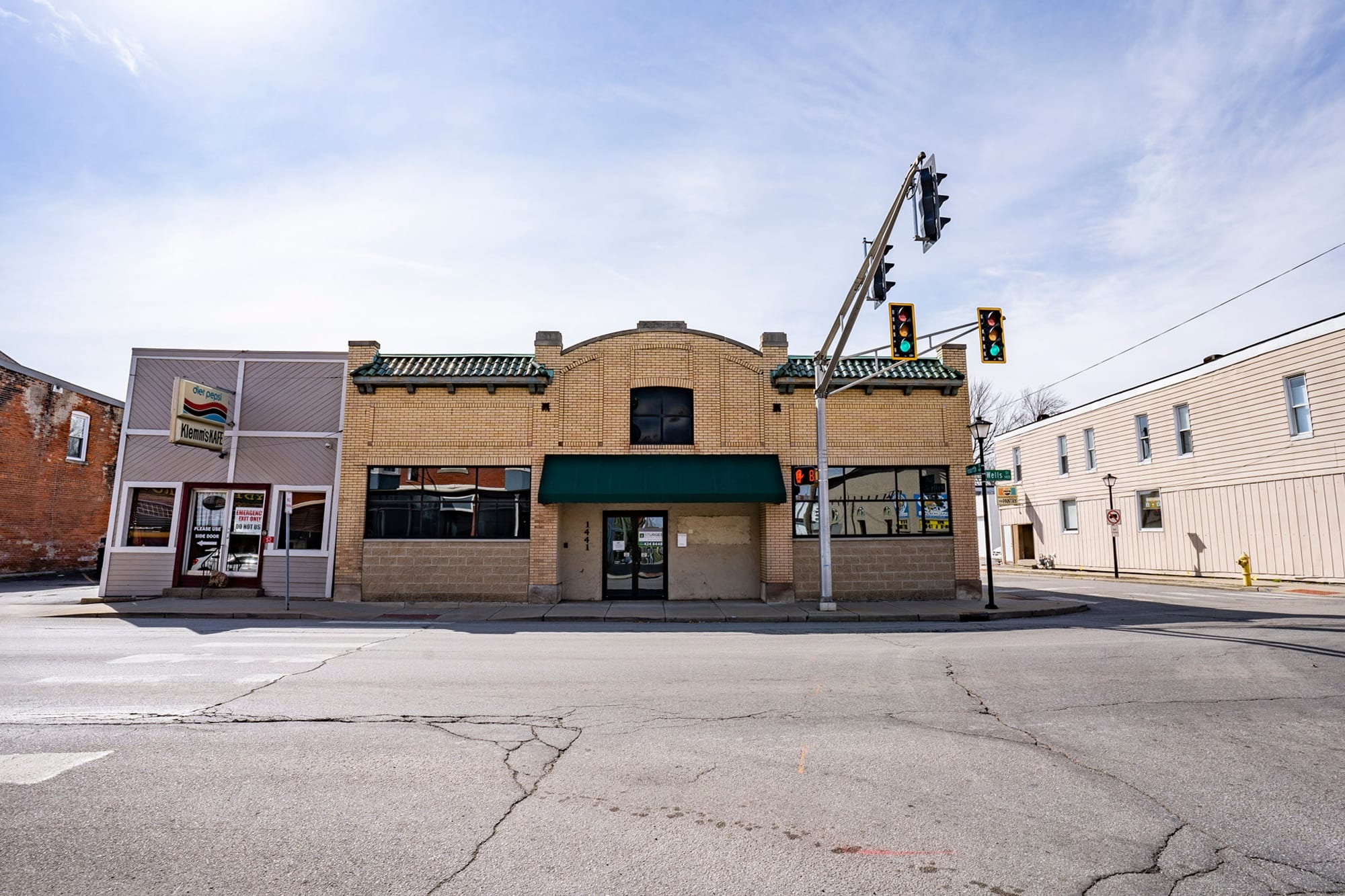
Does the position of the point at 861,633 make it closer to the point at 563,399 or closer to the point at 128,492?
the point at 563,399

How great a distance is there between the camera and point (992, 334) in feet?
41.3

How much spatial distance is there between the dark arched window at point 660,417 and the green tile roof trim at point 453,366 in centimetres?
243

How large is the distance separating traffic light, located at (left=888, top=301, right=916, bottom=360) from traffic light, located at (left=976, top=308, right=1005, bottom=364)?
1.11m

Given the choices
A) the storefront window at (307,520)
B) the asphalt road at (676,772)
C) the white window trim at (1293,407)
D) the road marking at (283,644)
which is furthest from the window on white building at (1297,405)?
the storefront window at (307,520)

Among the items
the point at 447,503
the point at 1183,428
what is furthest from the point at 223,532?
the point at 1183,428

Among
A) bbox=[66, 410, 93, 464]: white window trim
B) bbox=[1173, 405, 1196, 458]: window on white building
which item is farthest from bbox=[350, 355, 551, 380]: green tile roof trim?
bbox=[1173, 405, 1196, 458]: window on white building

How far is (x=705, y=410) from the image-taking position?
61.3 ft

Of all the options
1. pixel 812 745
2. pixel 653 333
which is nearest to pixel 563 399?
pixel 653 333

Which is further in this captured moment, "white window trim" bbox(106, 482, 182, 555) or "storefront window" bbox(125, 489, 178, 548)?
"storefront window" bbox(125, 489, 178, 548)

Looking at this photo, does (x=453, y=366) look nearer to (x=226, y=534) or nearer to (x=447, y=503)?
(x=447, y=503)

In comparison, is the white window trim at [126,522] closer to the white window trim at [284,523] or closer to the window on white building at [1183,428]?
the white window trim at [284,523]

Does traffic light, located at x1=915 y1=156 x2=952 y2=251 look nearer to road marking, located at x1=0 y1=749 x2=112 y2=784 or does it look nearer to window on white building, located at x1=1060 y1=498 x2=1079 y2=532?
road marking, located at x1=0 y1=749 x2=112 y2=784

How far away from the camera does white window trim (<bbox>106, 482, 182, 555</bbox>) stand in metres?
18.3

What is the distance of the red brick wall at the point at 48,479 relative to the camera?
80.4 ft
